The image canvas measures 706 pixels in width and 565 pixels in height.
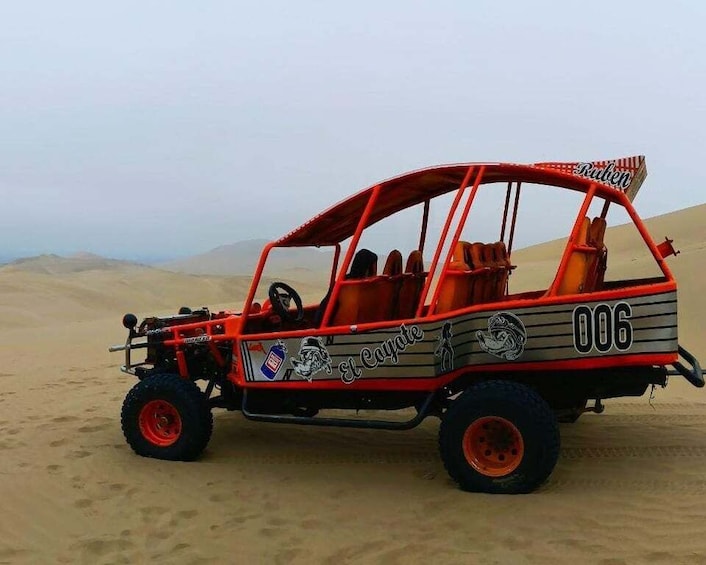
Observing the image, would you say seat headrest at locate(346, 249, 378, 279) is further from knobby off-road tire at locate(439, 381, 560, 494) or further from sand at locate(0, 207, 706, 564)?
sand at locate(0, 207, 706, 564)

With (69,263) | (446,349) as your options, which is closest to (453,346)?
(446,349)

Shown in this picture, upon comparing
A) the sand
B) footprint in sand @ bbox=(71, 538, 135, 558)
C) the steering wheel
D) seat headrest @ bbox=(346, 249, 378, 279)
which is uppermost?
seat headrest @ bbox=(346, 249, 378, 279)

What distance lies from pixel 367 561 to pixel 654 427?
3.67 metres

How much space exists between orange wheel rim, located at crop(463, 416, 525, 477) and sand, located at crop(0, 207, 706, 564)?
21cm

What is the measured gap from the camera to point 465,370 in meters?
4.82

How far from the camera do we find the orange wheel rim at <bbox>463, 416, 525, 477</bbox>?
4.63 m

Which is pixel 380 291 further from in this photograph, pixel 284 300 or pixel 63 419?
pixel 63 419

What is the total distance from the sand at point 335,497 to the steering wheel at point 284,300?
3.92 feet

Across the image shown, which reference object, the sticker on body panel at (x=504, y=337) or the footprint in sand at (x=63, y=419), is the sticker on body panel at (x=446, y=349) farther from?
the footprint in sand at (x=63, y=419)

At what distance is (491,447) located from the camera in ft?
15.5

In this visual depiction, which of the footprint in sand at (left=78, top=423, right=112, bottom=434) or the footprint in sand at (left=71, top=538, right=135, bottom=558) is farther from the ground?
the footprint in sand at (left=78, top=423, right=112, bottom=434)

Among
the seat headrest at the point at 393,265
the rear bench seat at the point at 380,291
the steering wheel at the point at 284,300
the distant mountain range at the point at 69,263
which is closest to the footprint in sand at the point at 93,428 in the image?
the steering wheel at the point at 284,300

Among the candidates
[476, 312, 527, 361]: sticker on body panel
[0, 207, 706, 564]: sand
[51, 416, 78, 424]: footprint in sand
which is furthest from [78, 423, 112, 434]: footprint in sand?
[476, 312, 527, 361]: sticker on body panel

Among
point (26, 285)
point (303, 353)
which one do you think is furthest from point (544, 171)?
point (26, 285)
